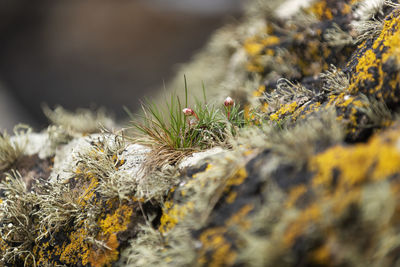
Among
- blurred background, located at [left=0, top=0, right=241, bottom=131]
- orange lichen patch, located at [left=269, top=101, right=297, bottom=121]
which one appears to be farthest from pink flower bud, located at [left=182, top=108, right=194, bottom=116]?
blurred background, located at [left=0, top=0, right=241, bottom=131]

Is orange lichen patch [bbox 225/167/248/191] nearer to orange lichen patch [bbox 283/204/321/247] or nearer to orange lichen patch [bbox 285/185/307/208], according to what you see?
orange lichen patch [bbox 285/185/307/208]

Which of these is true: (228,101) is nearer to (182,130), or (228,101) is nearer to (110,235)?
(182,130)

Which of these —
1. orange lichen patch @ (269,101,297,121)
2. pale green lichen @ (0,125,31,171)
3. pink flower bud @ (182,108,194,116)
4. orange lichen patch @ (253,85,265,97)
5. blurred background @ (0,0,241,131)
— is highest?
blurred background @ (0,0,241,131)

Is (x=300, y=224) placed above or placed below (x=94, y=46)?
below

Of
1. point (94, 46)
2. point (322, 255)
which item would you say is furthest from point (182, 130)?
point (94, 46)

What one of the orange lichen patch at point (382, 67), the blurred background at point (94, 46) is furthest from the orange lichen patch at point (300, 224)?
the blurred background at point (94, 46)

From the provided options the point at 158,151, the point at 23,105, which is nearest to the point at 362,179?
the point at 158,151
